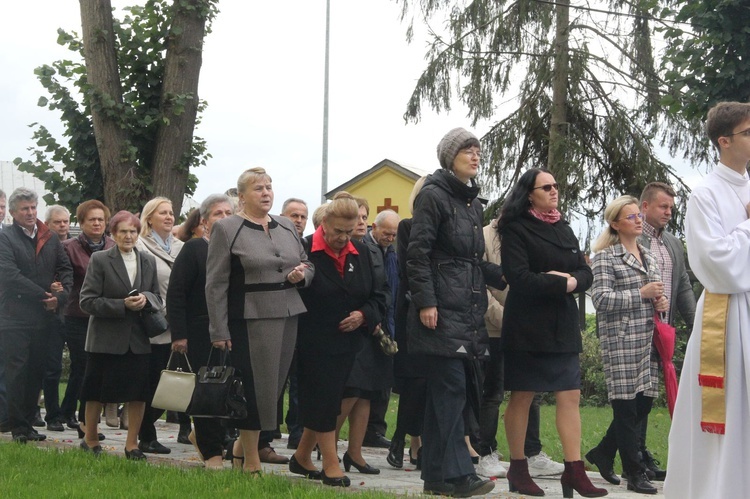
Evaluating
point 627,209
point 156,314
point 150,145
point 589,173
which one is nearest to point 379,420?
point 156,314

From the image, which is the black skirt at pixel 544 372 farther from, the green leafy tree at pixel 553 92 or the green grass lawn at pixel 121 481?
the green leafy tree at pixel 553 92

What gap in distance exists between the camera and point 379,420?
10.8 m

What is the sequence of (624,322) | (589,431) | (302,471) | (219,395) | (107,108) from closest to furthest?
(219,395) → (302,471) → (624,322) → (589,431) → (107,108)

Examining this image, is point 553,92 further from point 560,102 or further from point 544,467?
point 544,467

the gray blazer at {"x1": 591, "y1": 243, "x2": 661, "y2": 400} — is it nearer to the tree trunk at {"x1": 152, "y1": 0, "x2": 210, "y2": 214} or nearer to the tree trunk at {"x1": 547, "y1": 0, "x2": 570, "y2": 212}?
the tree trunk at {"x1": 152, "y1": 0, "x2": 210, "y2": 214}

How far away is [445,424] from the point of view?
716 cm

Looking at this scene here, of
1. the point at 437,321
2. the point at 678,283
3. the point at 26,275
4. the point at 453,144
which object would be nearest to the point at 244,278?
the point at 437,321

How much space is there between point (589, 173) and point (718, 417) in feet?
52.8

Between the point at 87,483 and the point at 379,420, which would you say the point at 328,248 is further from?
the point at 379,420

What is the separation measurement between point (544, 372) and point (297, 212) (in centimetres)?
345

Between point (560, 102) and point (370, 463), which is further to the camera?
point (560, 102)

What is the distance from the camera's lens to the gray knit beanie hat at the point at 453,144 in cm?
748

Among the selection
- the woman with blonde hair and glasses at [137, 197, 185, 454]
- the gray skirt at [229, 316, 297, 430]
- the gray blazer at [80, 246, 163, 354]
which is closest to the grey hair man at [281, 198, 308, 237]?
the woman with blonde hair and glasses at [137, 197, 185, 454]

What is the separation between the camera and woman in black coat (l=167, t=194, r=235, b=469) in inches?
333
